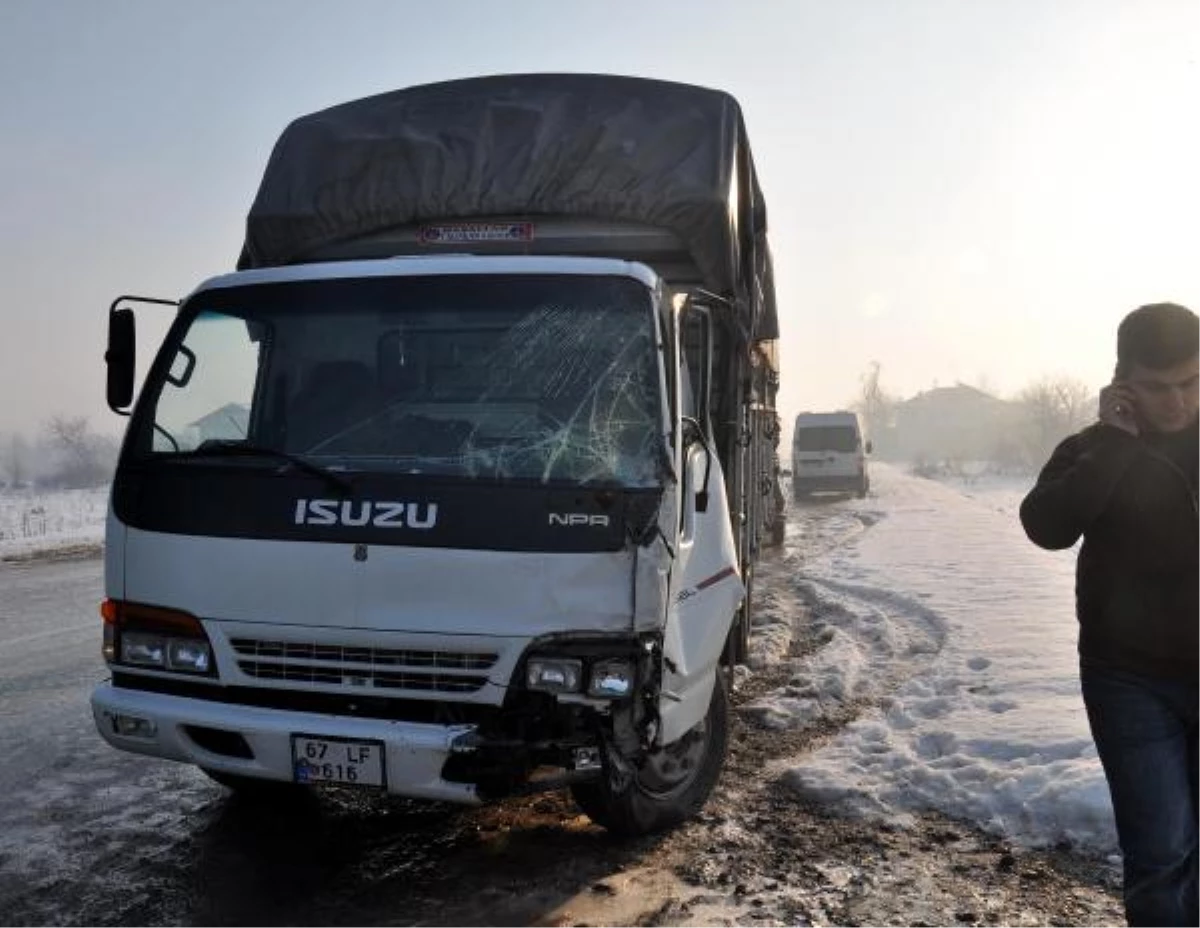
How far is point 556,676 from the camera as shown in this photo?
3465 mm

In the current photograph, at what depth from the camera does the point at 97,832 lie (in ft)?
14.7

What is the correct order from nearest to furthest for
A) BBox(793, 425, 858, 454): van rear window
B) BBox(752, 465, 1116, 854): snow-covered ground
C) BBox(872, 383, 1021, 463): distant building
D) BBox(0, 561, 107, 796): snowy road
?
BBox(752, 465, 1116, 854): snow-covered ground, BBox(0, 561, 107, 796): snowy road, BBox(793, 425, 858, 454): van rear window, BBox(872, 383, 1021, 463): distant building

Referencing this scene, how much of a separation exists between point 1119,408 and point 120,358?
3.96 meters

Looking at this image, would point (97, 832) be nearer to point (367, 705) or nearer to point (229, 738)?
point (229, 738)

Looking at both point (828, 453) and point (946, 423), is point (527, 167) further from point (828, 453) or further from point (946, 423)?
point (946, 423)

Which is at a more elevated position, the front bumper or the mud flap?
the mud flap

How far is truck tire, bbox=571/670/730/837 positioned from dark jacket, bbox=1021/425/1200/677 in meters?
1.87

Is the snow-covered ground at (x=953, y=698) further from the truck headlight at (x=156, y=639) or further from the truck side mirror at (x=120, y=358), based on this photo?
the truck side mirror at (x=120, y=358)

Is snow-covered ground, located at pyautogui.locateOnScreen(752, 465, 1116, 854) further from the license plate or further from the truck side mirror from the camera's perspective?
the truck side mirror

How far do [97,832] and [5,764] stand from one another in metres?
1.35

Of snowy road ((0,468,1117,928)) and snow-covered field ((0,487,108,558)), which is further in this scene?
snow-covered field ((0,487,108,558))

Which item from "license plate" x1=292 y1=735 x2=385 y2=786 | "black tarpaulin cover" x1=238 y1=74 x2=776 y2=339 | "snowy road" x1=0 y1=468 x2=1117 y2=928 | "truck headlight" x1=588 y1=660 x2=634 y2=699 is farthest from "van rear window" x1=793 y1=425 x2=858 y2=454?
"license plate" x1=292 y1=735 x2=385 y2=786

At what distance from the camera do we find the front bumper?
11.2 ft

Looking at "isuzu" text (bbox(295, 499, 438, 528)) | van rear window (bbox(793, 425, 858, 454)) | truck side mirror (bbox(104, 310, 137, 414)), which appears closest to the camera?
"isuzu" text (bbox(295, 499, 438, 528))
